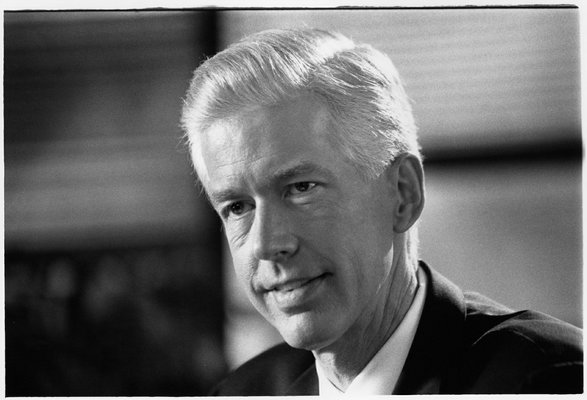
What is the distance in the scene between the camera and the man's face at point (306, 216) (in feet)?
5.63

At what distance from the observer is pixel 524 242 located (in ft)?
6.35

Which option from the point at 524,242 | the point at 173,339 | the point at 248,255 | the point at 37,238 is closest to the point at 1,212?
the point at 37,238

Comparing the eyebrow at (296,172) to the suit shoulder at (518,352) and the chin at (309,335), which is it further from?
the suit shoulder at (518,352)

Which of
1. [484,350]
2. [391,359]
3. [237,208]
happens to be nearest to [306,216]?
[237,208]

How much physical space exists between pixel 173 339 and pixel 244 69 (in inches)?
30.1

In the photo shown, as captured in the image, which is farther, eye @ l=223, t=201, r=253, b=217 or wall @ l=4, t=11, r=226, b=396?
wall @ l=4, t=11, r=226, b=396

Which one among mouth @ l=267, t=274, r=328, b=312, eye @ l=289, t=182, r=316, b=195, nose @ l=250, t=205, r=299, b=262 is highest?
eye @ l=289, t=182, r=316, b=195

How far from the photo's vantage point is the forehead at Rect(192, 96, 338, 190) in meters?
1.71

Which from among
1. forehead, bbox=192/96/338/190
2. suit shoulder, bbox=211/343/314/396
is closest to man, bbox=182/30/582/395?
forehead, bbox=192/96/338/190

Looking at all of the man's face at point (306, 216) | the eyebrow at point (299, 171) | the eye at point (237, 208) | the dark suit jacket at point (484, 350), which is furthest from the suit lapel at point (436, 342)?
the eye at point (237, 208)

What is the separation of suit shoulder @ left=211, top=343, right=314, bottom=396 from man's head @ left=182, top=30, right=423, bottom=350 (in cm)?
21

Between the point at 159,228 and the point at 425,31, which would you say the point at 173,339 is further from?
the point at 425,31

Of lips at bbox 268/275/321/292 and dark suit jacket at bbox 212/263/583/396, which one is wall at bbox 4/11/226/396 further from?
dark suit jacket at bbox 212/263/583/396

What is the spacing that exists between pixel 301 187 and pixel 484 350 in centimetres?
56
